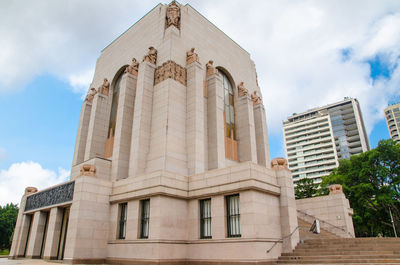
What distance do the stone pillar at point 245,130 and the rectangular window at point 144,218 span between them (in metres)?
12.5

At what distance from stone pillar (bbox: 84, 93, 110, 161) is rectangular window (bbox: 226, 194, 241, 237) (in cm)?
1571

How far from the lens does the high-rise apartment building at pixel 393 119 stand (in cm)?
12936

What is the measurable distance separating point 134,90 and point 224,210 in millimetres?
15435

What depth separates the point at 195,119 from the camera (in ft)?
80.9

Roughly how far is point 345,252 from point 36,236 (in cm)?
2230

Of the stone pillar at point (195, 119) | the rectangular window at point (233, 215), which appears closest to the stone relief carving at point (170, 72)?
the stone pillar at point (195, 119)

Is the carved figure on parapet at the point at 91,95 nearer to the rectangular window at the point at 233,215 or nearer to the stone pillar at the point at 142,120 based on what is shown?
the stone pillar at the point at 142,120

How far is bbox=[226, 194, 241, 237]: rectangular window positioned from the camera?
17344mm

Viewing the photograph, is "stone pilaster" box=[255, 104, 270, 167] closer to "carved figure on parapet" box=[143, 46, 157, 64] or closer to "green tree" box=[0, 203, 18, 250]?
"carved figure on parapet" box=[143, 46, 157, 64]

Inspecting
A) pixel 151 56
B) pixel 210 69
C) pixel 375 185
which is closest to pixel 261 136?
pixel 210 69

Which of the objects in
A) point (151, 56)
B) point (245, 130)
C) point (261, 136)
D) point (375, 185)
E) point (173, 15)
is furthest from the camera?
point (375, 185)

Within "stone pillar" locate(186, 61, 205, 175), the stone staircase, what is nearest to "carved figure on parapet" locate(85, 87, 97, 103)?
"stone pillar" locate(186, 61, 205, 175)

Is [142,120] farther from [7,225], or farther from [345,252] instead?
[7,225]

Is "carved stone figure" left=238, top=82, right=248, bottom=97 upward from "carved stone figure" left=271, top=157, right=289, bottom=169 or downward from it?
upward
